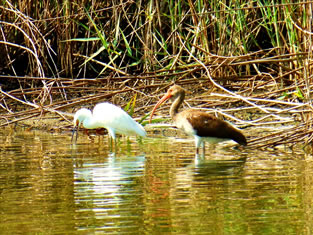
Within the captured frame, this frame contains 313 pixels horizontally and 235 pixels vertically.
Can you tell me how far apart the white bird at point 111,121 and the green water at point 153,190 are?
290 mm

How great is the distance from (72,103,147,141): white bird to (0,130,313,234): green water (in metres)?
0.29

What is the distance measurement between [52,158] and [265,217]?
361 cm

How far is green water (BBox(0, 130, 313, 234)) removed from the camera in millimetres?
4484

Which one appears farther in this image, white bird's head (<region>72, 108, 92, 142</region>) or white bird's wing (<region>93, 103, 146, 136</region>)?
white bird's head (<region>72, 108, 92, 142</region>)

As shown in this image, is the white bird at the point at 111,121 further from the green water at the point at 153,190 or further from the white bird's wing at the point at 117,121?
the green water at the point at 153,190

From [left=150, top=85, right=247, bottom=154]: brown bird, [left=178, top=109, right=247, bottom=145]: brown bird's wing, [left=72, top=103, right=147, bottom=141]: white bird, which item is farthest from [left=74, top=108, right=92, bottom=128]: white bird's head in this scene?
[left=178, top=109, right=247, bottom=145]: brown bird's wing

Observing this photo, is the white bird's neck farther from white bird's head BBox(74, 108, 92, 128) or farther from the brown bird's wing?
the brown bird's wing

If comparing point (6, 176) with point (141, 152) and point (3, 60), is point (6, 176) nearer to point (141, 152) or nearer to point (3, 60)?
point (141, 152)

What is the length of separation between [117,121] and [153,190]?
3.45 meters

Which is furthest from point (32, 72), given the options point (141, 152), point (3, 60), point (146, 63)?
point (141, 152)

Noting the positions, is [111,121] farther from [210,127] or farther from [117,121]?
[210,127]

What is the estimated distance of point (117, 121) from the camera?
357 inches

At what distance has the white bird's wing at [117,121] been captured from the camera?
8927 mm

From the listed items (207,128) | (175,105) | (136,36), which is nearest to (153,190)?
(207,128)
